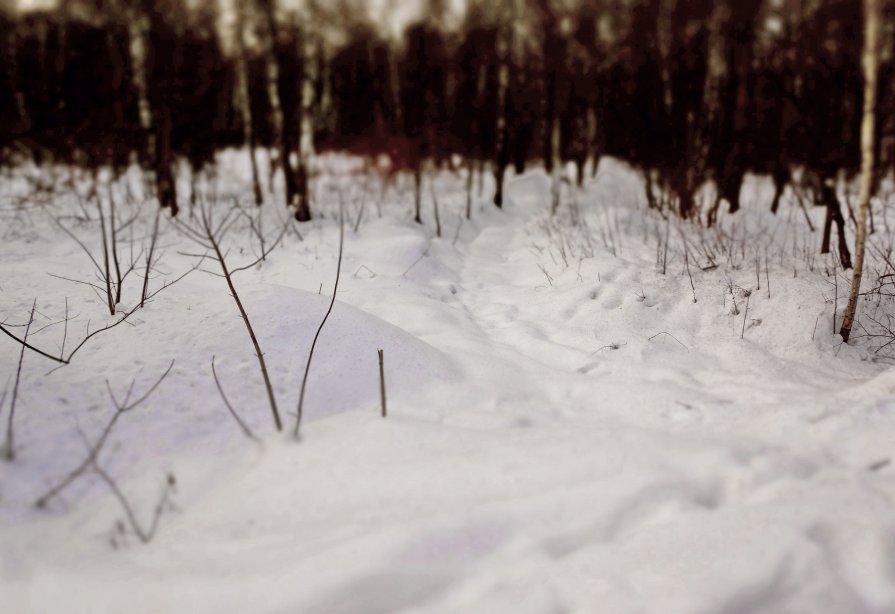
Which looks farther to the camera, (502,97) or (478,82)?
(478,82)

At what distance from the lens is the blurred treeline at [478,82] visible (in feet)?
31.3

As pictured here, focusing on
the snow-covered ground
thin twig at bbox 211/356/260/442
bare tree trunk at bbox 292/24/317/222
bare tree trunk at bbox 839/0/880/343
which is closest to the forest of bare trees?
bare tree trunk at bbox 292/24/317/222

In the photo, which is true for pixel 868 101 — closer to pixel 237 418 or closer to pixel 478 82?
pixel 237 418

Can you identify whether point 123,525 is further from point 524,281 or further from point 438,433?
point 524,281

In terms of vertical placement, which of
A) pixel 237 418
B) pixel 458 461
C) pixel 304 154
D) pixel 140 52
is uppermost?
pixel 140 52

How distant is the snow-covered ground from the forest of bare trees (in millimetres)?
3538

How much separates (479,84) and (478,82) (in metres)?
0.08

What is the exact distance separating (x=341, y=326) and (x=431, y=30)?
1379 centimetres

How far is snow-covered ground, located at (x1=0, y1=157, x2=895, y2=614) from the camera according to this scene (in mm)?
1564

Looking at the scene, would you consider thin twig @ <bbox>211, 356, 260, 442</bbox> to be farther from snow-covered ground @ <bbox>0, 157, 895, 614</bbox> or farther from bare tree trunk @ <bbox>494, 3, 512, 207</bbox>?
bare tree trunk @ <bbox>494, 3, 512, 207</bbox>

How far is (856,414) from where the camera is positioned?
239 centimetres

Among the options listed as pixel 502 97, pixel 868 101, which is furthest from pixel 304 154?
pixel 868 101

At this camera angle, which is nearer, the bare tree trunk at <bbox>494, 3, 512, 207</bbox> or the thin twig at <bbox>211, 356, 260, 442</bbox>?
the thin twig at <bbox>211, 356, 260, 442</bbox>

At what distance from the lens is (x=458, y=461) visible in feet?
6.93
